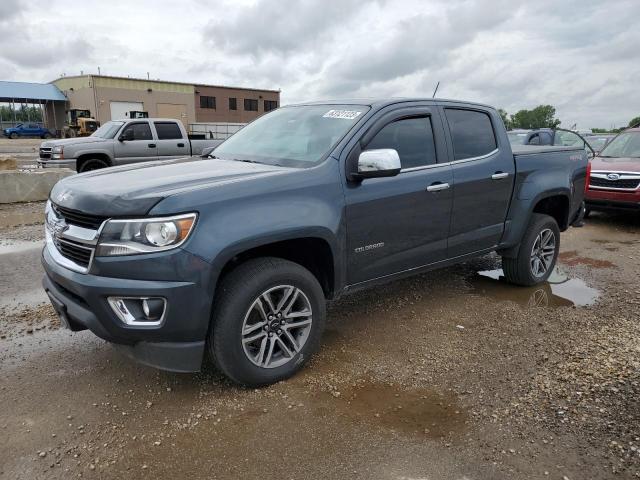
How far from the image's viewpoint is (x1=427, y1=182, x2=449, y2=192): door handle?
4004 millimetres

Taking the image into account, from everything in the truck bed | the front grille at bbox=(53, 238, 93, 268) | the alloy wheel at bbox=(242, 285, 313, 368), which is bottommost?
the alloy wheel at bbox=(242, 285, 313, 368)

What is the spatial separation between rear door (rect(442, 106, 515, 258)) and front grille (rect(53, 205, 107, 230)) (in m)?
2.81

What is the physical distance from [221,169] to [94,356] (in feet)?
5.63

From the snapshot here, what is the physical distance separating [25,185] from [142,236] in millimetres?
8973

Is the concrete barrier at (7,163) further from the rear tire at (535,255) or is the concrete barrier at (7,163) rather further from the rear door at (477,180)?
the rear tire at (535,255)

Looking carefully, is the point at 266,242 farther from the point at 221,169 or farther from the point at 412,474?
the point at 412,474

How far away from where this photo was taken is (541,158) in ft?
16.7

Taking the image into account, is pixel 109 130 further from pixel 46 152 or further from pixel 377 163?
pixel 377 163

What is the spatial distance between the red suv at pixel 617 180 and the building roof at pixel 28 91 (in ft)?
192

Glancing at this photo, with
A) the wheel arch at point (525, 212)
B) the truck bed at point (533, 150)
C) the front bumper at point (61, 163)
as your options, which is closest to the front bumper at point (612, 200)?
the wheel arch at point (525, 212)

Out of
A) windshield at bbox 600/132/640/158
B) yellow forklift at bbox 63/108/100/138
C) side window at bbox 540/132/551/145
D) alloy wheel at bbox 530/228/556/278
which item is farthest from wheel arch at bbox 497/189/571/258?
yellow forklift at bbox 63/108/100/138

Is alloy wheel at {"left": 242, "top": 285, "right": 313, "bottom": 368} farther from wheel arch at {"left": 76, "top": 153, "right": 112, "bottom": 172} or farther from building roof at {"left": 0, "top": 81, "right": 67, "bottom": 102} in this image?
building roof at {"left": 0, "top": 81, "right": 67, "bottom": 102}

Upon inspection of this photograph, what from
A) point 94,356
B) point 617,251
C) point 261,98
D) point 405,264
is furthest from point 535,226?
point 261,98

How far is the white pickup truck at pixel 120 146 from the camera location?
11945 millimetres
